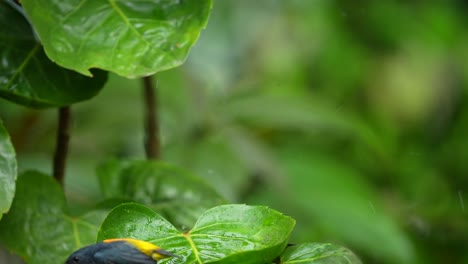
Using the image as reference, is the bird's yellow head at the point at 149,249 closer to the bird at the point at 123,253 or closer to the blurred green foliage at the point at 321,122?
the bird at the point at 123,253

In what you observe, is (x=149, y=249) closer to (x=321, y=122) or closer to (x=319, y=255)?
(x=319, y=255)

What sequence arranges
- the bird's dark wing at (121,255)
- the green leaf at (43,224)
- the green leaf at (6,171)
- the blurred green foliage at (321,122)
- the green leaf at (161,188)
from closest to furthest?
1. the bird's dark wing at (121,255)
2. the green leaf at (6,171)
3. the green leaf at (43,224)
4. the green leaf at (161,188)
5. the blurred green foliage at (321,122)

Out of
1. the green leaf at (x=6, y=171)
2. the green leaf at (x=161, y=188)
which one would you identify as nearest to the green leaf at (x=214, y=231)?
the green leaf at (x=6, y=171)

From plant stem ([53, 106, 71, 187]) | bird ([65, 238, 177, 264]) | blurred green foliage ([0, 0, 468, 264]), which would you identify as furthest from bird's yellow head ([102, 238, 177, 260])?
blurred green foliage ([0, 0, 468, 264])

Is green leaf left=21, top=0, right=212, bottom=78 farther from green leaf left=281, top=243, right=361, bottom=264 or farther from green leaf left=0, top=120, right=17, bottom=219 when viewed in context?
green leaf left=281, top=243, right=361, bottom=264

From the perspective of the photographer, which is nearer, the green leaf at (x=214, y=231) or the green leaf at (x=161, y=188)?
the green leaf at (x=214, y=231)

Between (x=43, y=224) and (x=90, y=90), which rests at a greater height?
(x=90, y=90)

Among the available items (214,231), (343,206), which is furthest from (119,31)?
(343,206)
